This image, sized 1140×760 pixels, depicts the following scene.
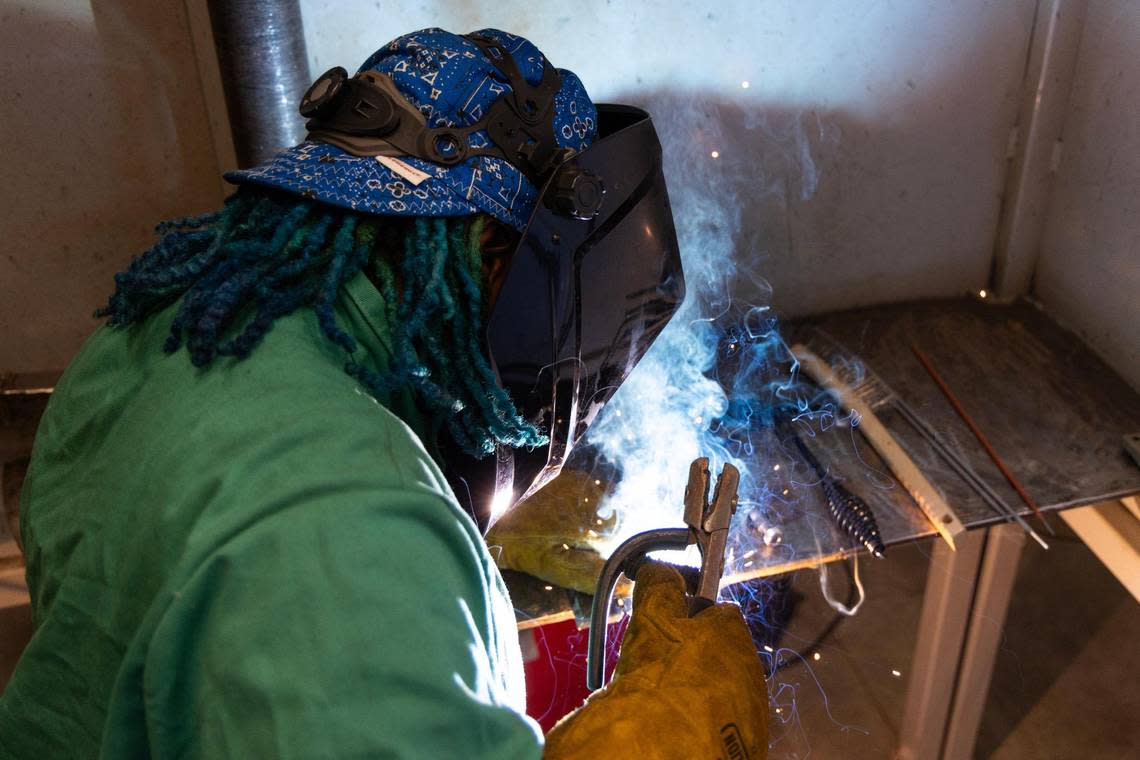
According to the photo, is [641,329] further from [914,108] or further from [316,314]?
[914,108]

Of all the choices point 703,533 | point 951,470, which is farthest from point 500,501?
point 951,470

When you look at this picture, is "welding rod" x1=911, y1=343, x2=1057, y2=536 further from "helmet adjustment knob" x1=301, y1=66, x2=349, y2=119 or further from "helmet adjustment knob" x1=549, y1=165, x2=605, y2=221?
"helmet adjustment knob" x1=301, y1=66, x2=349, y2=119

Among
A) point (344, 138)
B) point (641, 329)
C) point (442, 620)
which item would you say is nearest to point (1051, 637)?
point (641, 329)

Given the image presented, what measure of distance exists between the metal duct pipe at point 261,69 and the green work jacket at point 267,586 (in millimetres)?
1088

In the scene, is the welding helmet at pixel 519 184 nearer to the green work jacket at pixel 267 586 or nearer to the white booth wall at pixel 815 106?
the green work jacket at pixel 267 586

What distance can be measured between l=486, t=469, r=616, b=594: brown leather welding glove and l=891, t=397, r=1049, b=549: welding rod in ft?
2.78

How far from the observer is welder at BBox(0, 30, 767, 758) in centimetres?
85

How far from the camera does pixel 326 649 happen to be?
0.83m

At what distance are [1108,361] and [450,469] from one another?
215 centimetres

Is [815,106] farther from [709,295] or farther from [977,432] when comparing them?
[977,432]

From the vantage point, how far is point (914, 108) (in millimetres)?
2611

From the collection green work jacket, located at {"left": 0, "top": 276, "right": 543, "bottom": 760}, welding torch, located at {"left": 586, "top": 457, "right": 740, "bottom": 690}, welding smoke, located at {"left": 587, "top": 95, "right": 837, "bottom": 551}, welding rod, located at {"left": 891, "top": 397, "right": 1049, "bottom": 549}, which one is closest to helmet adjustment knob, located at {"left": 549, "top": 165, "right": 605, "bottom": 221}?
green work jacket, located at {"left": 0, "top": 276, "right": 543, "bottom": 760}

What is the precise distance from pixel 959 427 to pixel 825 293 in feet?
2.19

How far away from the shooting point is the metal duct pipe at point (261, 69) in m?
1.96
